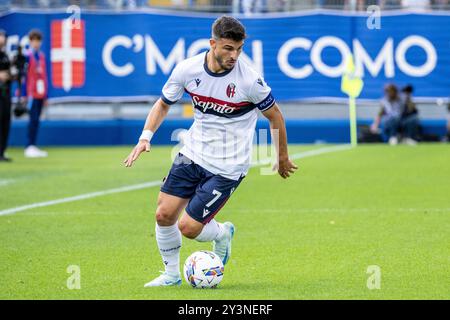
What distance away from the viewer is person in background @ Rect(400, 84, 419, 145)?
2258cm

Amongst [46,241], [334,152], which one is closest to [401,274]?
[46,241]

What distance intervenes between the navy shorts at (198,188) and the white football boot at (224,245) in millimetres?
460

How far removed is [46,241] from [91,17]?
512 inches

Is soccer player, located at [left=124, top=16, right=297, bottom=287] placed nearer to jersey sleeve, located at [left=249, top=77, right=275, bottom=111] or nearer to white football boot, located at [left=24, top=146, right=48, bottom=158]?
jersey sleeve, located at [left=249, top=77, right=275, bottom=111]

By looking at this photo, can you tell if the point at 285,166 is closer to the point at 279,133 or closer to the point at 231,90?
the point at 279,133

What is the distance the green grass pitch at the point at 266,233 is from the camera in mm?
8328

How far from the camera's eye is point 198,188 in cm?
854

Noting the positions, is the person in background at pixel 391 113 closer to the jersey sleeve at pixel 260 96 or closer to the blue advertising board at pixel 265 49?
the blue advertising board at pixel 265 49

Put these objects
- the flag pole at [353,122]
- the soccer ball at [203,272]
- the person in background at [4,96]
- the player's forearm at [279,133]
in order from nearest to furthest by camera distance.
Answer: the soccer ball at [203,272] → the player's forearm at [279,133] → the person in background at [4,96] → the flag pole at [353,122]

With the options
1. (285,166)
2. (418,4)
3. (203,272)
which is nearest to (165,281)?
(203,272)

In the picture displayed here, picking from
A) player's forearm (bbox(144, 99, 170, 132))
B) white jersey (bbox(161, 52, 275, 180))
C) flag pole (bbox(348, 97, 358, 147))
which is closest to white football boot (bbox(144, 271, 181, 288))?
white jersey (bbox(161, 52, 275, 180))

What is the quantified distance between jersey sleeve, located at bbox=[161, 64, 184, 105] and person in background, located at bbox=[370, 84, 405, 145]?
46.8ft

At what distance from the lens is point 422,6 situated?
76.0 ft

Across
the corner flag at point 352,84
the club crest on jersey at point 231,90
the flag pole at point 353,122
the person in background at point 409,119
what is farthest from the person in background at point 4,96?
the club crest on jersey at point 231,90
